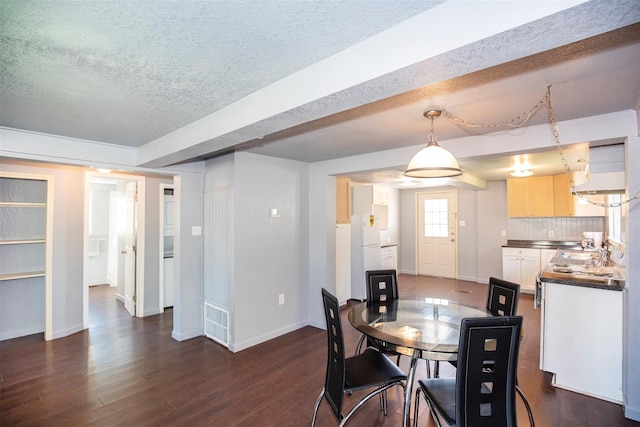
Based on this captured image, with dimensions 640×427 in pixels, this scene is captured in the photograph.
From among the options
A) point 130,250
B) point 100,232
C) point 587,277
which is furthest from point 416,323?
point 100,232

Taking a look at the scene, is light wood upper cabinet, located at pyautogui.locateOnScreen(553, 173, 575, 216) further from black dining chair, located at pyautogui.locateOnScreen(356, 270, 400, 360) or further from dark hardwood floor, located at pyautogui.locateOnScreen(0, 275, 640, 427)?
black dining chair, located at pyautogui.locateOnScreen(356, 270, 400, 360)

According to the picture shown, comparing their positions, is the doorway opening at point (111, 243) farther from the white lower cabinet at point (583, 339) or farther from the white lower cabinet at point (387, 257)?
the white lower cabinet at point (583, 339)

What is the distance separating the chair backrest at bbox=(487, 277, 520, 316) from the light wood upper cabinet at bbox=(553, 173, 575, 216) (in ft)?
13.6

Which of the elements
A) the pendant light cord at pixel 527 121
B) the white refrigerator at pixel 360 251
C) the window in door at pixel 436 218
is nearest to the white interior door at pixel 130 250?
the white refrigerator at pixel 360 251

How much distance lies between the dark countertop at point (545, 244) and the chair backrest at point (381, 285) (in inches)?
163

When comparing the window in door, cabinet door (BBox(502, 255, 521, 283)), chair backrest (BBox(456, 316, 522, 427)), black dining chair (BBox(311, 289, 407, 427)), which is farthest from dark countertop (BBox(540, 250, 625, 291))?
the window in door

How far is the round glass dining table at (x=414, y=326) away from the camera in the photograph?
1805mm

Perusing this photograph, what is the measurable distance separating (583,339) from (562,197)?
3901mm

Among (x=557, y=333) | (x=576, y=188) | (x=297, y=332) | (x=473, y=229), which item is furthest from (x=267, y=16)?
(x=473, y=229)

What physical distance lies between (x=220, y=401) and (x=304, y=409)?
2.22 ft

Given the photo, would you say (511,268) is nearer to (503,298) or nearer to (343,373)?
(503,298)

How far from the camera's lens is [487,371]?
5.24 ft

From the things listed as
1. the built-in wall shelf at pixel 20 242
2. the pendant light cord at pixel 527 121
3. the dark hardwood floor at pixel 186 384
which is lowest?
the dark hardwood floor at pixel 186 384

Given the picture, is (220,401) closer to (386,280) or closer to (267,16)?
(386,280)
